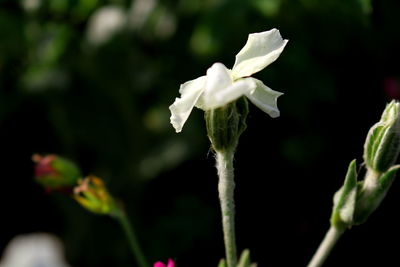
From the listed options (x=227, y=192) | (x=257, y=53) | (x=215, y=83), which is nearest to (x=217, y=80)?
(x=215, y=83)

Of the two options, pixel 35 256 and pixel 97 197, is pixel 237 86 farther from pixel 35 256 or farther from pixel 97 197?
pixel 35 256

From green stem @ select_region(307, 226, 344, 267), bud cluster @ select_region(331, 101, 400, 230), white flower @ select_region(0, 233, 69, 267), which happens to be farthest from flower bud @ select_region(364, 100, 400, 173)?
white flower @ select_region(0, 233, 69, 267)

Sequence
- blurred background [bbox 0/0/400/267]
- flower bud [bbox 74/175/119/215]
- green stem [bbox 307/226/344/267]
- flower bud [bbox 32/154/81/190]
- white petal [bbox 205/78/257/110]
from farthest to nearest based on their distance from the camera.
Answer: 1. blurred background [bbox 0/0/400/267]
2. flower bud [bbox 32/154/81/190]
3. flower bud [bbox 74/175/119/215]
4. green stem [bbox 307/226/344/267]
5. white petal [bbox 205/78/257/110]

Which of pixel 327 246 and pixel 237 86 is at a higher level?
pixel 237 86

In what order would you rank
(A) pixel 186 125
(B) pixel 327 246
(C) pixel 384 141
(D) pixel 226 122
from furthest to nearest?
(A) pixel 186 125
(B) pixel 327 246
(C) pixel 384 141
(D) pixel 226 122

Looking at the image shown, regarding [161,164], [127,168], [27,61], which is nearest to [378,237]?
[161,164]

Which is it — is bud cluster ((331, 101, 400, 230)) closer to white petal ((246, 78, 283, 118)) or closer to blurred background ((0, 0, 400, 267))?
white petal ((246, 78, 283, 118))
